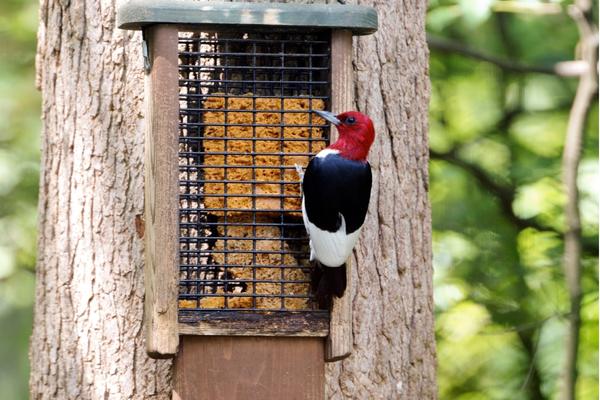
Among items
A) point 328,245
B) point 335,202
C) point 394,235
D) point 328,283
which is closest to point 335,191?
point 335,202

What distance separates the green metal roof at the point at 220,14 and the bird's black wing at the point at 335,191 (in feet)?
1.34

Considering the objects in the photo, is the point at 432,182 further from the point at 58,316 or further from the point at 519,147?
the point at 58,316

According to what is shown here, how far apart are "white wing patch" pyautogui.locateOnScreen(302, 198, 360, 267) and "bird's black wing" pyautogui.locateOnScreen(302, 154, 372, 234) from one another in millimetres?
16

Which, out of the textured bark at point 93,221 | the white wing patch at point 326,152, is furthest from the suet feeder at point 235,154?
the textured bark at point 93,221

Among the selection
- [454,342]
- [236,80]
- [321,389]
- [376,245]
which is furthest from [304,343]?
[454,342]

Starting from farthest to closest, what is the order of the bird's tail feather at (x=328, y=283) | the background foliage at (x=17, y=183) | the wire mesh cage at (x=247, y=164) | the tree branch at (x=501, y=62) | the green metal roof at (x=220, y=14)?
the tree branch at (x=501, y=62) < the background foliage at (x=17, y=183) < the wire mesh cage at (x=247, y=164) < the bird's tail feather at (x=328, y=283) < the green metal roof at (x=220, y=14)

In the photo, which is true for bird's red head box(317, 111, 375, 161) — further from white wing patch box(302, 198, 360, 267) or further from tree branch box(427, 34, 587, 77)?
tree branch box(427, 34, 587, 77)

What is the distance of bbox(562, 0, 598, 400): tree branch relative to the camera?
17.7 feet

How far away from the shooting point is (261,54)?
10.5 ft

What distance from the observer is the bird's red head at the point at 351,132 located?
3.11 metres

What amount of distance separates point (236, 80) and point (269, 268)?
1.97 ft

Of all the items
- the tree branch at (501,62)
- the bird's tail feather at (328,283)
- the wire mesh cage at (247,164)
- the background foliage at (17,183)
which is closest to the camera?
the bird's tail feather at (328,283)

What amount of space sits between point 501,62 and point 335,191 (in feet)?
10.3

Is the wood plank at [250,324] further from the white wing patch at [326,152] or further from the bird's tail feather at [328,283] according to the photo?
the white wing patch at [326,152]
